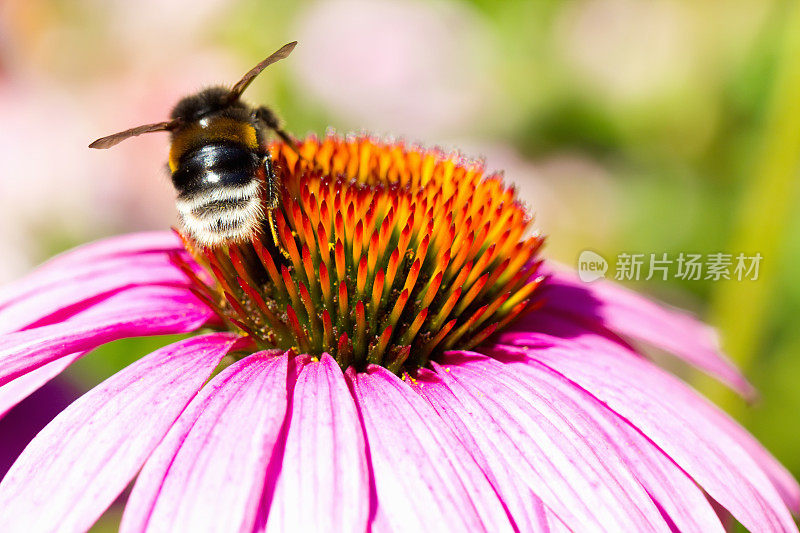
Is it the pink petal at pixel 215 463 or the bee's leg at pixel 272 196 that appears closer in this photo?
the pink petal at pixel 215 463

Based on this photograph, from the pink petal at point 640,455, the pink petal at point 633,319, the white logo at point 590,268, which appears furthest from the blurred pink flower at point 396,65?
the pink petal at point 640,455

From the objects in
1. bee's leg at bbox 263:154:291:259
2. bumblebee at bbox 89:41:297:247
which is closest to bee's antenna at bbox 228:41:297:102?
bumblebee at bbox 89:41:297:247

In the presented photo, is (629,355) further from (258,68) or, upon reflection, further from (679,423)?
(258,68)

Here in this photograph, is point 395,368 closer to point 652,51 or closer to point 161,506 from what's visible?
point 161,506

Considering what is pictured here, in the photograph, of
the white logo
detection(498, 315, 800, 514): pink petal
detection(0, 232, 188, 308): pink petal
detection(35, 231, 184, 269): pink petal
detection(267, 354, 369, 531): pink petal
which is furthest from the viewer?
the white logo

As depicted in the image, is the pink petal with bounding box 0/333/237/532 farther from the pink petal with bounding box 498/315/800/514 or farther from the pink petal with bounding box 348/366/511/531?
the pink petal with bounding box 498/315/800/514

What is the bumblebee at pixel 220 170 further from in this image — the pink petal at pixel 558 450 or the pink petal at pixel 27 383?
the pink petal at pixel 558 450

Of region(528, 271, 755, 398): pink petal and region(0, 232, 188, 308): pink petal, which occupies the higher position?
region(0, 232, 188, 308): pink petal

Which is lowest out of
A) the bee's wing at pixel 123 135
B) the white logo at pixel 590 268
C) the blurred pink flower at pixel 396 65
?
the white logo at pixel 590 268
